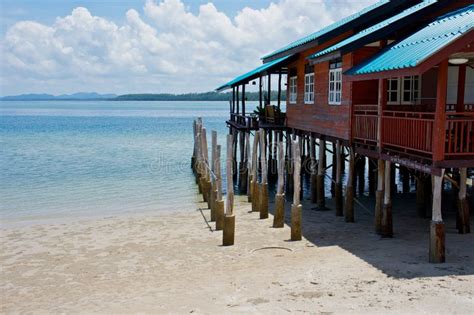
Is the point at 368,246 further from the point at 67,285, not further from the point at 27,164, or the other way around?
the point at 27,164

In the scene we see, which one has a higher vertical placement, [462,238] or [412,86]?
[412,86]

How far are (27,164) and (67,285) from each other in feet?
91.5

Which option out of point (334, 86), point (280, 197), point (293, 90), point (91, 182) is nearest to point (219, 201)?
point (280, 197)

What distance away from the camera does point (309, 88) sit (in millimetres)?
19203

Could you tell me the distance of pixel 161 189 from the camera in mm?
25859

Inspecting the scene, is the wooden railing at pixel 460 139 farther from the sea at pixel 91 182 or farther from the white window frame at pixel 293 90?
the sea at pixel 91 182

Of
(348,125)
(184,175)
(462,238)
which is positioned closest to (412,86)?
(348,125)

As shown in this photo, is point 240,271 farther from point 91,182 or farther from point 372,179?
point 91,182

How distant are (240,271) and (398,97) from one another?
7.24m

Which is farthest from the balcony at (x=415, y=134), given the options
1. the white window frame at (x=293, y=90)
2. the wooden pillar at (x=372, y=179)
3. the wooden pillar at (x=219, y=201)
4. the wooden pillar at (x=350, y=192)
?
the wooden pillar at (x=372, y=179)

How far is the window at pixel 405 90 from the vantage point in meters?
15.2

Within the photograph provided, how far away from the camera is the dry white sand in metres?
9.16

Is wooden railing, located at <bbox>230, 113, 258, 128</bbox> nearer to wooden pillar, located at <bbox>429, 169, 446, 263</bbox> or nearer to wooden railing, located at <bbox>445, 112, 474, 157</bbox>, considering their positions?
wooden railing, located at <bbox>445, 112, 474, 157</bbox>


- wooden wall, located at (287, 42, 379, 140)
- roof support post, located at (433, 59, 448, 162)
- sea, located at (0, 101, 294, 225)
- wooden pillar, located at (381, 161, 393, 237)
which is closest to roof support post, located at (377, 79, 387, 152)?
wooden pillar, located at (381, 161, 393, 237)
